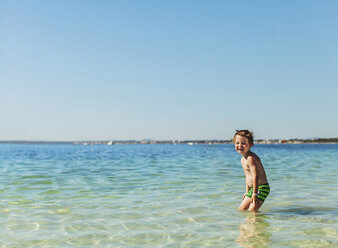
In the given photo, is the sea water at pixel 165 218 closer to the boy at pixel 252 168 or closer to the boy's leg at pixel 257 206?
the boy's leg at pixel 257 206

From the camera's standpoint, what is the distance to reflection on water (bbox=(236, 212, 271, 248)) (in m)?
4.77

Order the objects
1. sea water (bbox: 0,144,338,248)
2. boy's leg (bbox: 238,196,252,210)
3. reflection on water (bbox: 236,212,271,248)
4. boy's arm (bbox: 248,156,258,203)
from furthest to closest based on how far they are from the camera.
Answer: boy's leg (bbox: 238,196,252,210) < boy's arm (bbox: 248,156,258,203) < sea water (bbox: 0,144,338,248) < reflection on water (bbox: 236,212,271,248)

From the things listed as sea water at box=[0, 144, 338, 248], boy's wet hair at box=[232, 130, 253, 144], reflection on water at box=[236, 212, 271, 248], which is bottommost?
sea water at box=[0, 144, 338, 248]

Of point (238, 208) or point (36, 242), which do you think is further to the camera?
point (238, 208)

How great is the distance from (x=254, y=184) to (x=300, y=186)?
4929 millimetres

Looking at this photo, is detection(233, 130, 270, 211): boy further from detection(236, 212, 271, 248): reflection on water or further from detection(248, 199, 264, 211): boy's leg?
detection(236, 212, 271, 248): reflection on water

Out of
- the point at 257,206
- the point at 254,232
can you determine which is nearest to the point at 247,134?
the point at 257,206

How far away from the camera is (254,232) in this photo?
531 centimetres

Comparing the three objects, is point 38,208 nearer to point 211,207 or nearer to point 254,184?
point 211,207

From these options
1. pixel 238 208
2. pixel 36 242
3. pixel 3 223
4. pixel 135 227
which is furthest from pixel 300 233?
pixel 3 223

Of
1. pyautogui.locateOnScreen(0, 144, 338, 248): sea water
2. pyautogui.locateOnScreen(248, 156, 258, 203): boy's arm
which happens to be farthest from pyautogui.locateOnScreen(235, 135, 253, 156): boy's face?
pyautogui.locateOnScreen(0, 144, 338, 248): sea water

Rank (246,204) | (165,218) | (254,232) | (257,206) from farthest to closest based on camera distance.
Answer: (246,204), (257,206), (165,218), (254,232)

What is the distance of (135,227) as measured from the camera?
5727 mm

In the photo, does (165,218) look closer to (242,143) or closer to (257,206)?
(257,206)
